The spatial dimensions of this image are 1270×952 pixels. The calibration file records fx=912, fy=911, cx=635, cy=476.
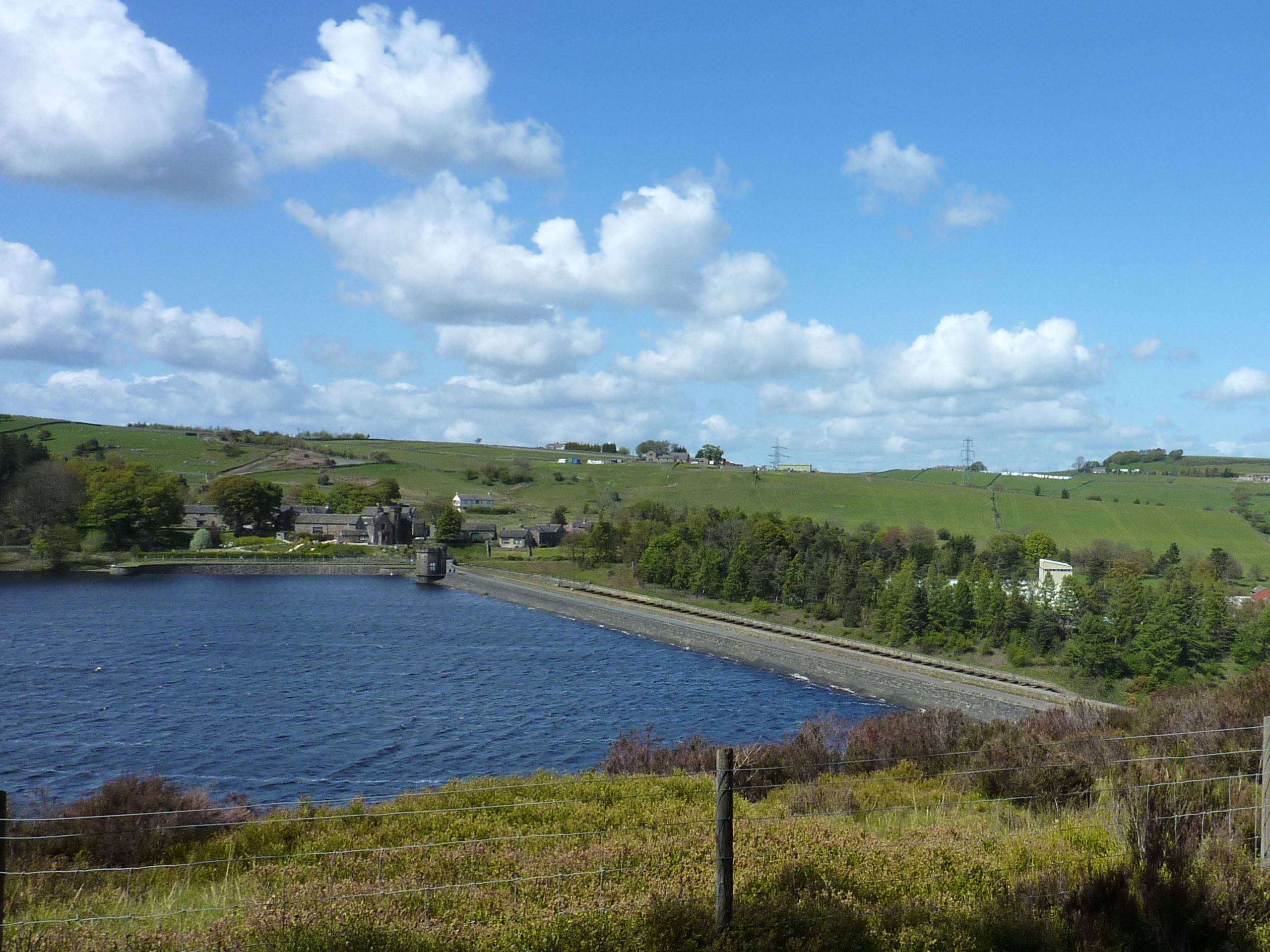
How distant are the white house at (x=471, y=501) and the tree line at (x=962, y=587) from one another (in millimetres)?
Result: 28495

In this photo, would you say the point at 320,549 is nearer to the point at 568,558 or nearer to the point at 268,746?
the point at 568,558

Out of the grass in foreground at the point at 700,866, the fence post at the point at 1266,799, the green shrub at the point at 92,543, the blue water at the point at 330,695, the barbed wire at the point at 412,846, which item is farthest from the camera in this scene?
the green shrub at the point at 92,543

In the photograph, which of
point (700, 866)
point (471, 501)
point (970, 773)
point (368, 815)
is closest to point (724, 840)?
point (700, 866)

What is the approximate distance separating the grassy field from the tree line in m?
8.13

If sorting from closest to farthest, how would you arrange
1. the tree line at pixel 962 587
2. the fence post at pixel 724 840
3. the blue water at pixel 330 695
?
the fence post at pixel 724 840, the blue water at pixel 330 695, the tree line at pixel 962 587

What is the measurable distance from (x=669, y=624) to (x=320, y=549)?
52717 millimetres

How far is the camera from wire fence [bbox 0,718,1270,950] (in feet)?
19.8

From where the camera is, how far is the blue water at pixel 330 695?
26688 mm

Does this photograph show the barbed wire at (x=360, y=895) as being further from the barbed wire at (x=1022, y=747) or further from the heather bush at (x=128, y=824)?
the barbed wire at (x=1022, y=747)

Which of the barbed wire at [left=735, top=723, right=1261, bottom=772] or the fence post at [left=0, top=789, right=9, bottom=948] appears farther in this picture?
the barbed wire at [left=735, top=723, right=1261, bottom=772]

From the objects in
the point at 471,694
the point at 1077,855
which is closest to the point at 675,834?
the point at 1077,855

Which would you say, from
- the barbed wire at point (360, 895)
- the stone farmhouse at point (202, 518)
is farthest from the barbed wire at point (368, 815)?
the stone farmhouse at point (202, 518)

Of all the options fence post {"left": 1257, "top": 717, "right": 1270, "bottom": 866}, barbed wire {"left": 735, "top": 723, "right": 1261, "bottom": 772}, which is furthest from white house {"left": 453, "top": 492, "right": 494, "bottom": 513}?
fence post {"left": 1257, "top": 717, "right": 1270, "bottom": 866}

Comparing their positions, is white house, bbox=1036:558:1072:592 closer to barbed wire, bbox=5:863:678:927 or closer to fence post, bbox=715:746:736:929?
barbed wire, bbox=5:863:678:927
